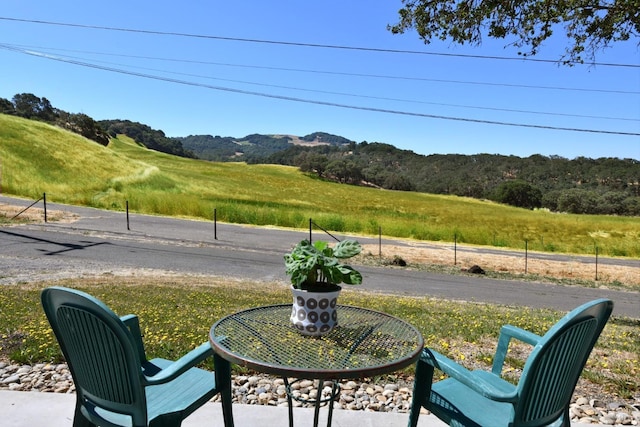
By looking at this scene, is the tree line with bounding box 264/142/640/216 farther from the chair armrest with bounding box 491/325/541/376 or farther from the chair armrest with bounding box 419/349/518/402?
the chair armrest with bounding box 419/349/518/402

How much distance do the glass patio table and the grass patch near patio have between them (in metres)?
1.78

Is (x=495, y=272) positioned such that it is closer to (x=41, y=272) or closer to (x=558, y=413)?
(x=41, y=272)

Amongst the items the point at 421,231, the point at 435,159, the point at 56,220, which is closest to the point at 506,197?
the point at 435,159

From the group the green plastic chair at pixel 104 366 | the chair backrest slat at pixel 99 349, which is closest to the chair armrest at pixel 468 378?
the green plastic chair at pixel 104 366

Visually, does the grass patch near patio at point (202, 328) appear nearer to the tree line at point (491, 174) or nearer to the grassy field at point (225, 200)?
the grassy field at point (225, 200)

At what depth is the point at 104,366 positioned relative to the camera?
1.81m

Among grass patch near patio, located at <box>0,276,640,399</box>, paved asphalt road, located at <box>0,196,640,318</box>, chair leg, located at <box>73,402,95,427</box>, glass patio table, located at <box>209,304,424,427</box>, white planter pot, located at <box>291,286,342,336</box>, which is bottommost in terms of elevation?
paved asphalt road, located at <box>0,196,640,318</box>

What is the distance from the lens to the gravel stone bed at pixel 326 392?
308 cm

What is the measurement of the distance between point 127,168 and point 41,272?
41.6m

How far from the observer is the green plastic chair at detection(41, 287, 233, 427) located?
5.71 ft

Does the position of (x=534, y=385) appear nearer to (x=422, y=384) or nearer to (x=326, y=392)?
(x=422, y=384)

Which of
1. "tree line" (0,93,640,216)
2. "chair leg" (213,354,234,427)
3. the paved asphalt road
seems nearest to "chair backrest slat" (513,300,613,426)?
"chair leg" (213,354,234,427)

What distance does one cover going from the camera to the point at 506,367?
4.08m

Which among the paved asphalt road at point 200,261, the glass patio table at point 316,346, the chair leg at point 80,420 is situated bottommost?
the paved asphalt road at point 200,261
